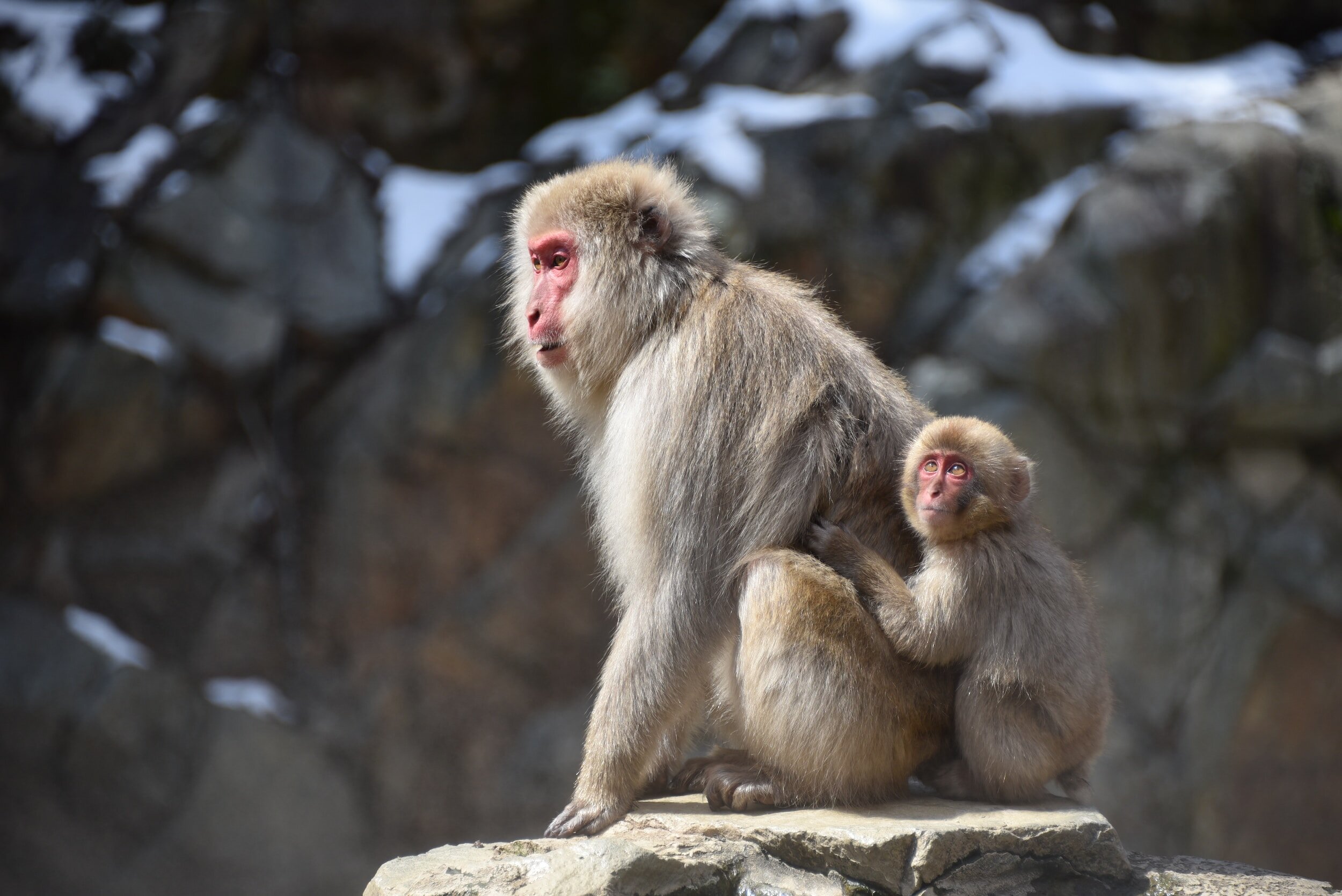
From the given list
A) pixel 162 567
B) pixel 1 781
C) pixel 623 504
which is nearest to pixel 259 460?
pixel 162 567

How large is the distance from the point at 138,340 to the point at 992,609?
6.39 meters

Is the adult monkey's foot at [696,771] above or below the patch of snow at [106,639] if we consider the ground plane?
above

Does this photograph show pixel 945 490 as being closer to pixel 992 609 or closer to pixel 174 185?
pixel 992 609

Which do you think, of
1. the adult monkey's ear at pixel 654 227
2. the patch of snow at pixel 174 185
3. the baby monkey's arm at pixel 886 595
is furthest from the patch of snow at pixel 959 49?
the baby monkey's arm at pixel 886 595

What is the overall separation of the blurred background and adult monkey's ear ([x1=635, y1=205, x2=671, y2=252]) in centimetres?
364

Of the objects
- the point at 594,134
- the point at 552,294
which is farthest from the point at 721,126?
the point at 552,294

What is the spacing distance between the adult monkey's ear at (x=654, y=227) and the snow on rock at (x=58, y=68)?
20.6ft

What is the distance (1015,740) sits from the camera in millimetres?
2865

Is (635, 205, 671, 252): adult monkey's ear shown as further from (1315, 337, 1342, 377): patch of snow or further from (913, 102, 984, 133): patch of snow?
(1315, 337, 1342, 377): patch of snow

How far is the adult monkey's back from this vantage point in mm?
2885

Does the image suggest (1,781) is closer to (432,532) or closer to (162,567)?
(162,567)

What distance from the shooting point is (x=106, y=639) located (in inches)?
290

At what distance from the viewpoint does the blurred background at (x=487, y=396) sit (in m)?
6.94

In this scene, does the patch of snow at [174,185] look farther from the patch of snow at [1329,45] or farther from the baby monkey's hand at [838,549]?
the patch of snow at [1329,45]
